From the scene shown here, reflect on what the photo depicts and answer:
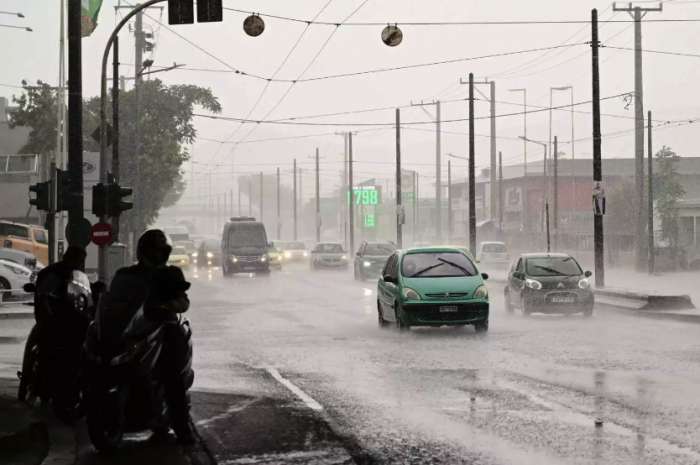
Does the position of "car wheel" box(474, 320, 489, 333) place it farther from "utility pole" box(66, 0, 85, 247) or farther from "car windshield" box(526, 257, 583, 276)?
"utility pole" box(66, 0, 85, 247)

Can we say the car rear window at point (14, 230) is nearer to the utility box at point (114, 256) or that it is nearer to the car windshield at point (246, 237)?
the car windshield at point (246, 237)

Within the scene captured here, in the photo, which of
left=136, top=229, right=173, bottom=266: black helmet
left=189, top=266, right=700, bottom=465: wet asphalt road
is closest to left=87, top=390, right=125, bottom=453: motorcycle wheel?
left=189, top=266, right=700, bottom=465: wet asphalt road

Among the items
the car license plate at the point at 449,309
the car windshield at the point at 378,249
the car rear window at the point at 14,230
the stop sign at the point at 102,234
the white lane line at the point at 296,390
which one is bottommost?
the white lane line at the point at 296,390

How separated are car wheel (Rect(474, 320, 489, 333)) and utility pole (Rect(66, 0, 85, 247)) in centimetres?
754

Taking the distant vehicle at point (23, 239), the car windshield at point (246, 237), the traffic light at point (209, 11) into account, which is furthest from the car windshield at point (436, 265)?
the car windshield at point (246, 237)

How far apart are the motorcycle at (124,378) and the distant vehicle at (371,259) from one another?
35.6m

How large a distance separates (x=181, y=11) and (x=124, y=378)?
11.3 m

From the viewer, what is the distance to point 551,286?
25.0m

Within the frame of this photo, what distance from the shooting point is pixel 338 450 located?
28.3 feet

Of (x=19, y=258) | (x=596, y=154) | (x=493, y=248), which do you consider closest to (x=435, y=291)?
(x=596, y=154)

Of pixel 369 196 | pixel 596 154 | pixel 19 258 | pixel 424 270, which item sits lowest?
pixel 424 270

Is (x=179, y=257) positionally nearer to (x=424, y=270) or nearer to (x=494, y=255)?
(x=494, y=255)

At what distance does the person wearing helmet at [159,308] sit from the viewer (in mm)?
8516

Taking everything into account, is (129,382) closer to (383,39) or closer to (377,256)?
(383,39)
